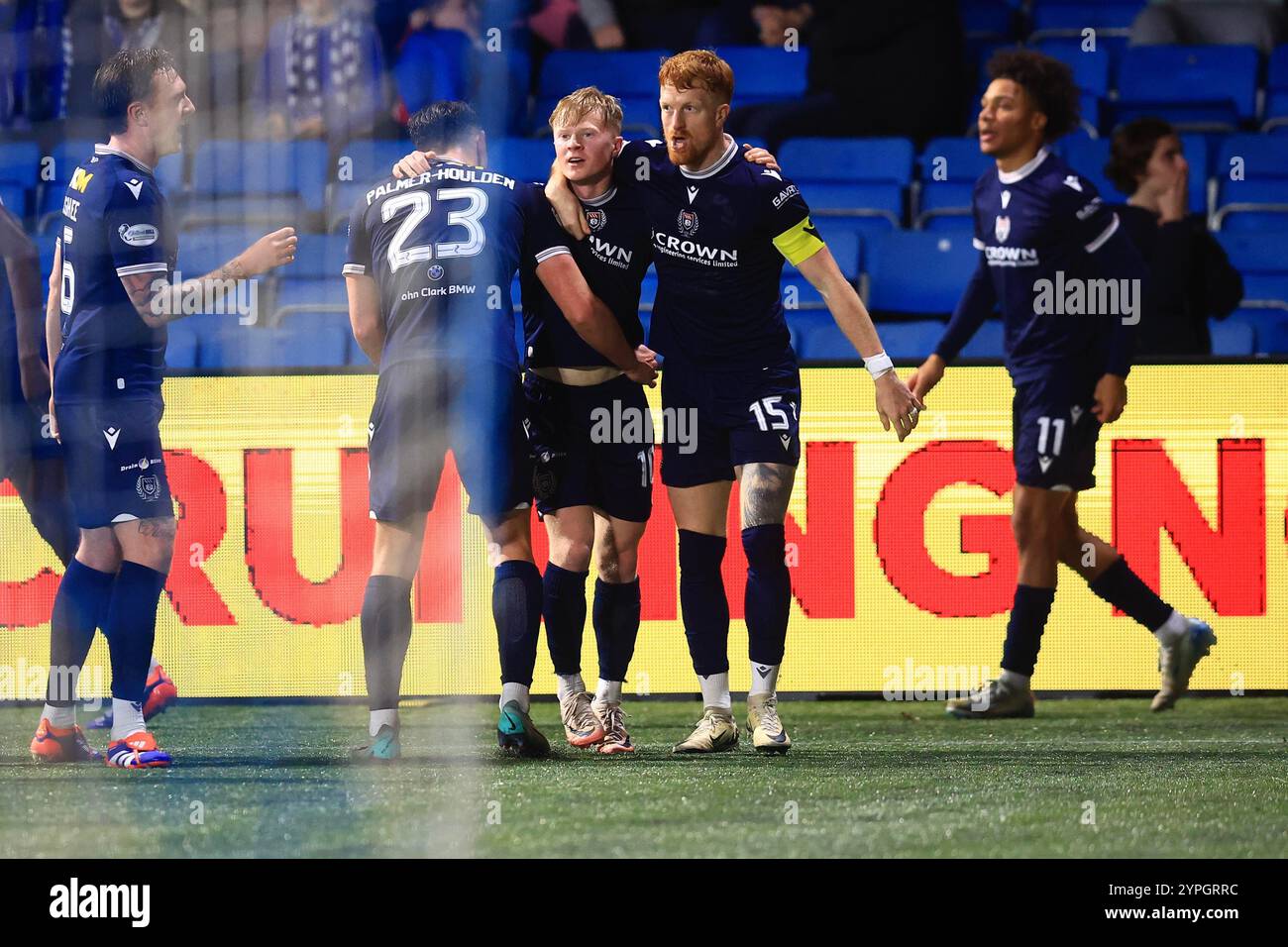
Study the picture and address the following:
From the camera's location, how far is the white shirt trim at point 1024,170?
236 inches

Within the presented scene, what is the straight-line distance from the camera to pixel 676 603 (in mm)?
6168

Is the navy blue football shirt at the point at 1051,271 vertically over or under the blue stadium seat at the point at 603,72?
under

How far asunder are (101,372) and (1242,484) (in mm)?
3541

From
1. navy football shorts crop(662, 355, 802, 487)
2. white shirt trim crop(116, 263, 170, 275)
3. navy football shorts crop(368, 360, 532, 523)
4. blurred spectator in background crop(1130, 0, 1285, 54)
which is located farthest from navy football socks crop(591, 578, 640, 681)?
blurred spectator in background crop(1130, 0, 1285, 54)

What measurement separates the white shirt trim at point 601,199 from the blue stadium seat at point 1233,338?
3.06 m

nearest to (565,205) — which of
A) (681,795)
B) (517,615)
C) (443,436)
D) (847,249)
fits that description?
(443,436)

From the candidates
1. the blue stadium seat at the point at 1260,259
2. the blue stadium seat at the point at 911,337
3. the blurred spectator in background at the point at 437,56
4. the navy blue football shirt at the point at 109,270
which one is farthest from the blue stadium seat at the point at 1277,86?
the navy blue football shirt at the point at 109,270

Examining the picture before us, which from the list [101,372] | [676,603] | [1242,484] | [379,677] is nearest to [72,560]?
[101,372]

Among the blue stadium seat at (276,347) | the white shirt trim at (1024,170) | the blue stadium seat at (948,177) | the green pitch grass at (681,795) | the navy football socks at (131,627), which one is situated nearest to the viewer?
the green pitch grass at (681,795)

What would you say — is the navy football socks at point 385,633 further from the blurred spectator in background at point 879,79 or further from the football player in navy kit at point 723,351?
the blurred spectator in background at point 879,79

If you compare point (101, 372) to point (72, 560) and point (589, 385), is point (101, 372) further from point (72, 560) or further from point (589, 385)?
point (589, 385)

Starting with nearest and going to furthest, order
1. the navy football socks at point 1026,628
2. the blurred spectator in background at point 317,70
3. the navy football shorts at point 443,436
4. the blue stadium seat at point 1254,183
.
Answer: the blurred spectator in background at point 317,70 < the navy football shorts at point 443,436 < the navy football socks at point 1026,628 < the blue stadium seat at point 1254,183

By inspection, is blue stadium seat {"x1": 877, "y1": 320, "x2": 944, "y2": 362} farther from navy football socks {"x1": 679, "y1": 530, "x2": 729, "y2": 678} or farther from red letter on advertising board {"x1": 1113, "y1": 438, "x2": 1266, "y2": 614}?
navy football socks {"x1": 679, "y1": 530, "x2": 729, "y2": 678}
